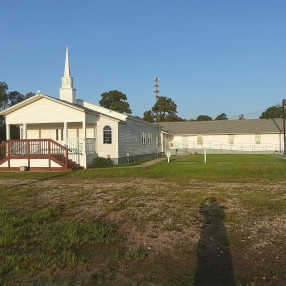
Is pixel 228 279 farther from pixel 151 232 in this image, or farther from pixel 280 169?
pixel 280 169

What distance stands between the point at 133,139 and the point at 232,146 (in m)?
17.5

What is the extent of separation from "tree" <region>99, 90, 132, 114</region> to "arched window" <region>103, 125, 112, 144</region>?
44061mm

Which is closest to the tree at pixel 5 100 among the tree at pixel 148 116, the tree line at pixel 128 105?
the tree line at pixel 128 105

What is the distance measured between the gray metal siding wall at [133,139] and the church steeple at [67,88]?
493cm

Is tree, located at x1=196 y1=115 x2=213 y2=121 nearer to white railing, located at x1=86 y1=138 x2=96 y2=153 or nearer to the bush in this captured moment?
white railing, located at x1=86 y1=138 x2=96 y2=153

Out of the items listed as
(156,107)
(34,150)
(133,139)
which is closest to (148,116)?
(156,107)

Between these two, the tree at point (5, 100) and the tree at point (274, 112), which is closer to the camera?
the tree at point (5, 100)

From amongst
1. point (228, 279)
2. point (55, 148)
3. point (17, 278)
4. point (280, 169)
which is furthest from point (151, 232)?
point (55, 148)

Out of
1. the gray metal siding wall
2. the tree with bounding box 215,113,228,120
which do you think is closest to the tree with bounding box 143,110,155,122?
the tree with bounding box 215,113,228,120

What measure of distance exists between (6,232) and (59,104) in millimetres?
15295

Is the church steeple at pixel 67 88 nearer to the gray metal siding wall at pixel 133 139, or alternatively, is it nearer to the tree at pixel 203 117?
the gray metal siding wall at pixel 133 139

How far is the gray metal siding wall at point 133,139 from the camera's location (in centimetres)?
2181

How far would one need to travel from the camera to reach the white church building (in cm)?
1828

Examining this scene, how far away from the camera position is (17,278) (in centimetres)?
354
